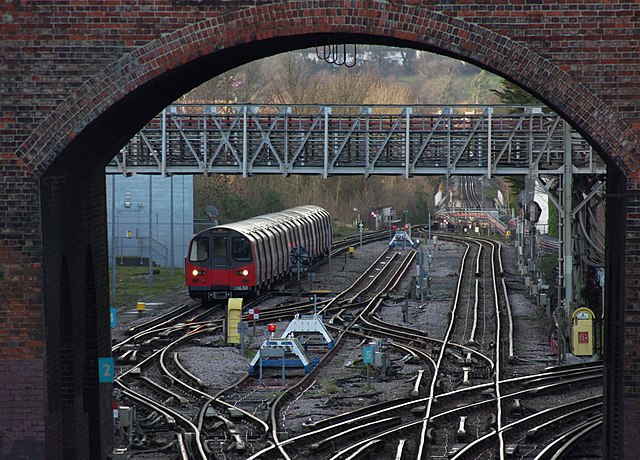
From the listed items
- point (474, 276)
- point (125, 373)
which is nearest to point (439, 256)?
point (474, 276)

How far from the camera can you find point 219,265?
32.8m

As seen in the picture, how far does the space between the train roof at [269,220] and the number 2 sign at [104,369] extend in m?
17.8

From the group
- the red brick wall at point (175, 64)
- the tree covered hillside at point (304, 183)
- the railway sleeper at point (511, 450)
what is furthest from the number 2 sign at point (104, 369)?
the tree covered hillside at point (304, 183)

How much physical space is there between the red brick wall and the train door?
19797mm

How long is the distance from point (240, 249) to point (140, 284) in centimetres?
722

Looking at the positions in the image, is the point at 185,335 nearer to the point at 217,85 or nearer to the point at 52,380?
the point at 52,380

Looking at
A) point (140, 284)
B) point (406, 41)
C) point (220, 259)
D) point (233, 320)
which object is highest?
point (406, 41)

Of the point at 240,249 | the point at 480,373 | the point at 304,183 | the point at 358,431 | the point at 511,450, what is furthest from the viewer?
the point at 304,183

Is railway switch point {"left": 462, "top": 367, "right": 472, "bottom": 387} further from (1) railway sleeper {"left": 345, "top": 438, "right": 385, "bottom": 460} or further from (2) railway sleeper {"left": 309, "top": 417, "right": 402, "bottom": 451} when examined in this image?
(1) railway sleeper {"left": 345, "top": 438, "right": 385, "bottom": 460}

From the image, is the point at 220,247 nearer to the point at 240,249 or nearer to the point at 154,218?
the point at 240,249

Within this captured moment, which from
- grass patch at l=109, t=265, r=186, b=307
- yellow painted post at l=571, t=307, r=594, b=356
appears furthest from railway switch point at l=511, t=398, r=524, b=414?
grass patch at l=109, t=265, r=186, b=307

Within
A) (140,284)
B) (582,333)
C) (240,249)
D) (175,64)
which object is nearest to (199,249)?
(240,249)

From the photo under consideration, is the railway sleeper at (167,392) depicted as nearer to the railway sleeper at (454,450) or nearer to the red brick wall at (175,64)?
the railway sleeper at (454,450)

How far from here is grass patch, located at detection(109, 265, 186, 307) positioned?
35438mm
